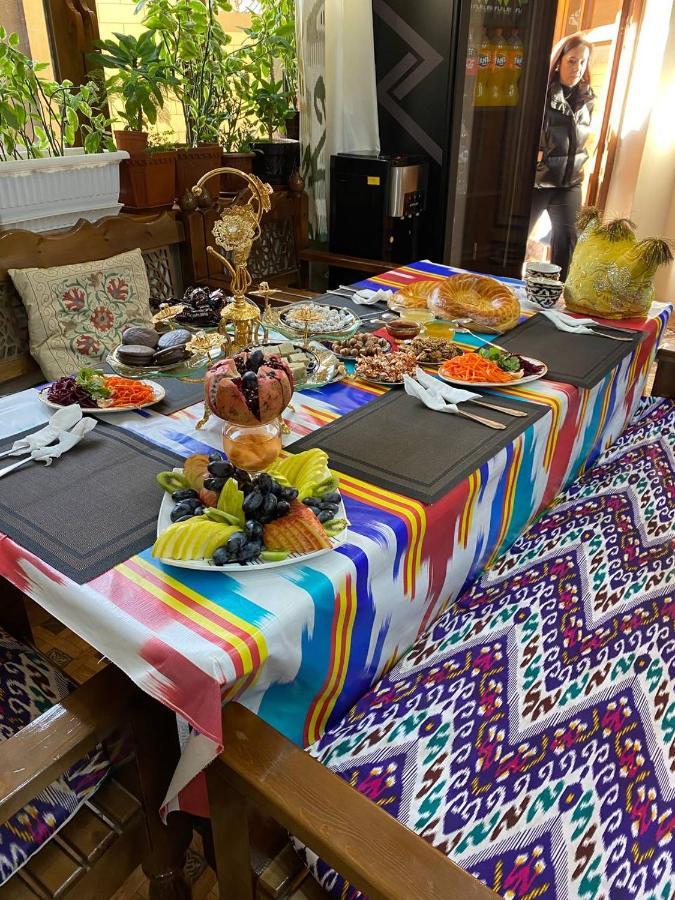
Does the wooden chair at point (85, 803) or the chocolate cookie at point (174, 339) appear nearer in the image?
the wooden chair at point (85, 803)

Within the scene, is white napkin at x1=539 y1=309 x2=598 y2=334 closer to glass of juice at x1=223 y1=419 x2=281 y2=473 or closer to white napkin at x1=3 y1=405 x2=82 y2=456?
glass of juice at x1=223 y1=419 x2=281 y2=473

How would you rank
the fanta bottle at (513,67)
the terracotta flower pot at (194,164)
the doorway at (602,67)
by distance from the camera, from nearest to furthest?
the terracotta flower pot at (194,164)
the fanta bottle at (513,67)
the doorway at (602,67)

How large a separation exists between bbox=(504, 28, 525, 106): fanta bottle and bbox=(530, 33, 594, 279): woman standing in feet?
0.98

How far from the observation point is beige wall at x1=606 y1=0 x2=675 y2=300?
3.89 meters

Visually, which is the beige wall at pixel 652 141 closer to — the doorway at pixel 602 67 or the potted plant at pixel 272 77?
the doorway at pixel 602 67

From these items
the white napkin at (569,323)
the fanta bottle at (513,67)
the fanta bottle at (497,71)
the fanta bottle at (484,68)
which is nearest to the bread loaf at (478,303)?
the white napkin at (569,323)

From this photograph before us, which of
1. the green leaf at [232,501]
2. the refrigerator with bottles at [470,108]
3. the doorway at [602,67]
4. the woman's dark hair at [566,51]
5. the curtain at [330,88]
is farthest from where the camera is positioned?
the doorway at [602,67]

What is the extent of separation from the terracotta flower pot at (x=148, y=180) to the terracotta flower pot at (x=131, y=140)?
0.11ft

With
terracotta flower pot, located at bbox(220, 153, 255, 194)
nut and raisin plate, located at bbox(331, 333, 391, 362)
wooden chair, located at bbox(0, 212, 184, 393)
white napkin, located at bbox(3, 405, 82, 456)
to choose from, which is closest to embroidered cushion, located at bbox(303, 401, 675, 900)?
nut and raisin plate, located at bbox(331, 333, 391, 362)

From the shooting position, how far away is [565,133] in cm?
378

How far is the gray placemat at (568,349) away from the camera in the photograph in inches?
56.7

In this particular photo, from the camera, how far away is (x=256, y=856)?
2.82 ft

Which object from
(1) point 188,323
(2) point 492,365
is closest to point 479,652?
(2) point 492,365

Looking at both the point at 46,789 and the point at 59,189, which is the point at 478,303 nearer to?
the point at 59,189
